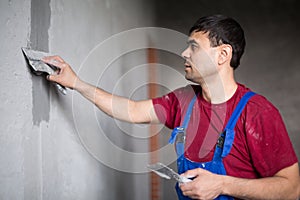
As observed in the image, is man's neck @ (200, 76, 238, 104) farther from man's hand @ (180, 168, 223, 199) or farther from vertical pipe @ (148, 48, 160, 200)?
vertical pipe @ (148, 48, 160, 200)

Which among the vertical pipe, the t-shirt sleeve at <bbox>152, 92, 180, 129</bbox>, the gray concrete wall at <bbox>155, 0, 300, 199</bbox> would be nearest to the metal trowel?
the t-shirt sleeve at <bbox>152, 92, 180, 129</bbox>

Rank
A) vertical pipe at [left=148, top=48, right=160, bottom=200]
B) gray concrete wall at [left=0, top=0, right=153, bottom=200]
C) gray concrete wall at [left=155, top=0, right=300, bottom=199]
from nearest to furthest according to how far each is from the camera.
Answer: gray concrete wall at [left=0, top=0, right=153, bottom=200] < vertical pipe at [left=148, top=48, right=160, bottom=200] < gray concrete wall at [left=155, top=0, right=300, bottom=199]

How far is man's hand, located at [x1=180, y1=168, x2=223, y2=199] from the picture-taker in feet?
3.58

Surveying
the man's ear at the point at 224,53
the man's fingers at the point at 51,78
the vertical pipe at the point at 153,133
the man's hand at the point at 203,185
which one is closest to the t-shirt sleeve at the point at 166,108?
the man's ear at the point at 224,53

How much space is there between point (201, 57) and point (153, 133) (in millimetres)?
1608

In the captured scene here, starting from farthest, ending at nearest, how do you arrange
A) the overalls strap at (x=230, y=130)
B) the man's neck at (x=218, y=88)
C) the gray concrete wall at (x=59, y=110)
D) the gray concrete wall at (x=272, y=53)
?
the gray concrete wall at (x=272, y=53), the man's neck at (x=218, y=88), the overalls strap at (x=230, y=130), the gray concrete wall at (x=59, y=110)

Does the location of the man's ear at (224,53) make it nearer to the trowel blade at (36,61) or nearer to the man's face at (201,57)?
the man's face at (201,57)

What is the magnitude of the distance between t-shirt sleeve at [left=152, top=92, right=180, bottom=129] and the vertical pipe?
4.22 ft

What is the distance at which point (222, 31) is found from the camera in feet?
4.28

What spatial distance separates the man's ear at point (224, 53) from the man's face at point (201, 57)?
2 centimetres

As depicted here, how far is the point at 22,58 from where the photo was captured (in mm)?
942

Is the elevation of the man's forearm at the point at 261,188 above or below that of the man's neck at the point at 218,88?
below

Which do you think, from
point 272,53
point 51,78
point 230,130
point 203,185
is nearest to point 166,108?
point 230,130

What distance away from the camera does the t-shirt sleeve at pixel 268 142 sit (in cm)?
115
